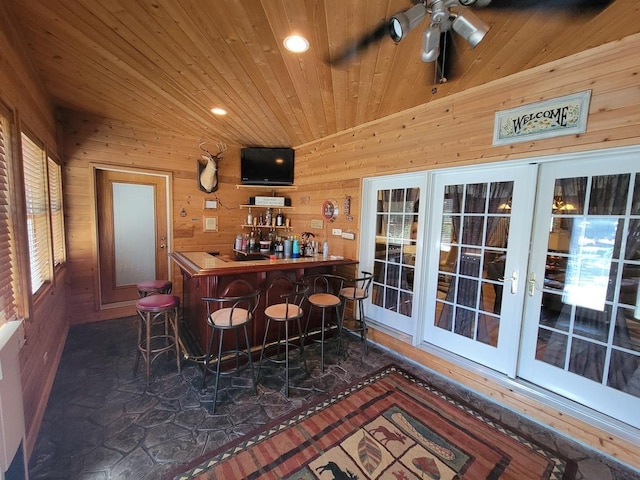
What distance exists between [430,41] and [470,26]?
0.64 ft

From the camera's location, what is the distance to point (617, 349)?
6.46 ft

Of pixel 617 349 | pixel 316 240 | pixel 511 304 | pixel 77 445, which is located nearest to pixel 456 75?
pixel 511 304

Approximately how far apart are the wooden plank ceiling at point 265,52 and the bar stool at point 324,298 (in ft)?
6.41

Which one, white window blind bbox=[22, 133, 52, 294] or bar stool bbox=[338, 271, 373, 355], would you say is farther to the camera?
bar stool bbox=[338, 271, 373, 355]

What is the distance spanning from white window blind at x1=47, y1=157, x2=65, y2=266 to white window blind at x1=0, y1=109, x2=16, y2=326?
163 centimetres

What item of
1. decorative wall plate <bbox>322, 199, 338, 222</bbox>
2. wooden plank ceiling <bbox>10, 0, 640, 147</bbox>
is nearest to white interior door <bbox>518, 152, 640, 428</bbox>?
wooden plank ceiling <bbox>10, 0, 640, 147</bbox>

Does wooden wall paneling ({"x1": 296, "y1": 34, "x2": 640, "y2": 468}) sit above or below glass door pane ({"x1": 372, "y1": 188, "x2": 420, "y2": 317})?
above

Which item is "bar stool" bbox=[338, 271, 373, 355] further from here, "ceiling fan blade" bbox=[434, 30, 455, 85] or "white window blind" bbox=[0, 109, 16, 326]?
"white window blind" bbox=[0, 109, 16, 326]

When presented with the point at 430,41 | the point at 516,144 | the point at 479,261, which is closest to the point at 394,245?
the point at 479,261

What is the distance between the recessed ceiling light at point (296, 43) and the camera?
1.79 metres

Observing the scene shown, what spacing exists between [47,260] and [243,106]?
2.50m

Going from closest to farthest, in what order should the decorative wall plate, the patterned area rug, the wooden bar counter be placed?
the patterned area rug → the wooden bar counter → the decorative wall plate

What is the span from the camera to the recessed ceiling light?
1793mm

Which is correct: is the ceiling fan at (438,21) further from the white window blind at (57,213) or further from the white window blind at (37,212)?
the white window blind at (57,213)
